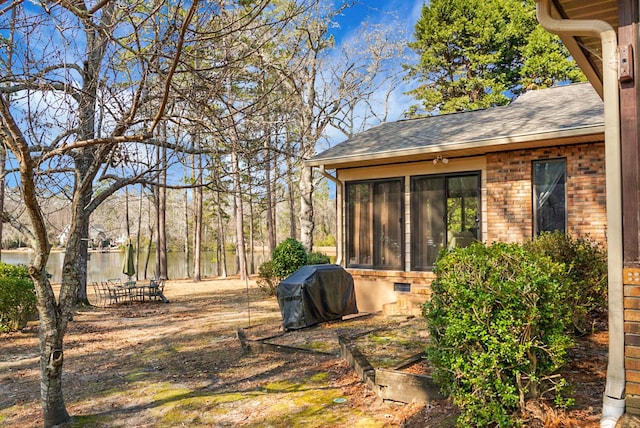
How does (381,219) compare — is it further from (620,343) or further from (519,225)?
(620,343)

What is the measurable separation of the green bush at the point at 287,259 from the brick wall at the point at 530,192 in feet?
18.9

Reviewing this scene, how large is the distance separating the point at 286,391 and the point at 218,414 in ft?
2.77

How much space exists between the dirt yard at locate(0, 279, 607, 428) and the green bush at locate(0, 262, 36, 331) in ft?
0.78

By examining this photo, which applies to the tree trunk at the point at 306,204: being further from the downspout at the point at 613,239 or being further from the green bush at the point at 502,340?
the downspout at the point at 613,239

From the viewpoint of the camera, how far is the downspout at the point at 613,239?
3082 millimetres

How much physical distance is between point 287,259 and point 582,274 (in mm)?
8272

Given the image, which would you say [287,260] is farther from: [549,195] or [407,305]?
[549,195]

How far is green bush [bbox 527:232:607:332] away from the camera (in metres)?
5.57

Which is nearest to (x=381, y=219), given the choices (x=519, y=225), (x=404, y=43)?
(x=519, y=225)

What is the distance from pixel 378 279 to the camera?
1020cm

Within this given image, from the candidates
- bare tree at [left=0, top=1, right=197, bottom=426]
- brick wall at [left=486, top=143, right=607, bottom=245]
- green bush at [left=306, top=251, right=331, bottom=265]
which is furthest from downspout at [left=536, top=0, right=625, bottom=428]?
green bush at [left=306, top=251, right=331, bottom=265]

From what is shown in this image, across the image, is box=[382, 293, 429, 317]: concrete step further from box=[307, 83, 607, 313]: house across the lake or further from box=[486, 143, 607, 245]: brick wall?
box=[486, 143, 607, 245]: brick wall

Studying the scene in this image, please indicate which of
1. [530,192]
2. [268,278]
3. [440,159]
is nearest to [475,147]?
[440,159]

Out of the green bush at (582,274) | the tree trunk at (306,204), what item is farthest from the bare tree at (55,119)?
the tree trunk at (306,204)
